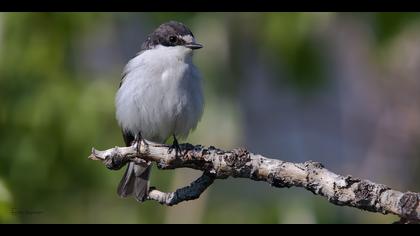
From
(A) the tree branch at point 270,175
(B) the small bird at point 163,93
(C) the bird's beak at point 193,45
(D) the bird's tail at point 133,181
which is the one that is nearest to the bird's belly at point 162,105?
(B) the small bird at point 163,93

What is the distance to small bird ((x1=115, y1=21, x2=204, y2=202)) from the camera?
19.0ft

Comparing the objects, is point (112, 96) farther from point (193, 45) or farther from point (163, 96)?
point (193, 45)

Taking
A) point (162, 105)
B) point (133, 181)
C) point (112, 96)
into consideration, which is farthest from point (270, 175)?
point (112, 96)

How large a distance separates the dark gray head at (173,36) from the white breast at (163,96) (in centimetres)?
5

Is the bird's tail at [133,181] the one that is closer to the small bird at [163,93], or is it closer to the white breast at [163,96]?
the small bird at [163,93]

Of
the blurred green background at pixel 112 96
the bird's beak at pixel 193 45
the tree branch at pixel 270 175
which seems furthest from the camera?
the blurred green background at pixel 112 96

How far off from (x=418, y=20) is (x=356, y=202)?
2559mm

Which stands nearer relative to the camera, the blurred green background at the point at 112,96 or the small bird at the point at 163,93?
the small bird at the point at 163,93

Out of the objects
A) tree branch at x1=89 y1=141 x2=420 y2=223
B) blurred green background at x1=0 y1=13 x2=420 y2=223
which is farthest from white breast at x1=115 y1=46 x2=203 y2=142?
tree branch at x1=89 y1=141 x2=420 y2=223

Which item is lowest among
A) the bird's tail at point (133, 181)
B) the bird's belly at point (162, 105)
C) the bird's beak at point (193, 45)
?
the bird's tail at point (133, 181)

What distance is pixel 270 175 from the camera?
13.3ft

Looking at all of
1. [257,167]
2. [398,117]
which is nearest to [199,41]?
[257,167]

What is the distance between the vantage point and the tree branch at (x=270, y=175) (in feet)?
12.3

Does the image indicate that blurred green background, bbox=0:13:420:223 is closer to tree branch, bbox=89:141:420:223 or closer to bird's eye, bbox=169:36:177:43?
bird's eye, bbox=169:36:177:43
